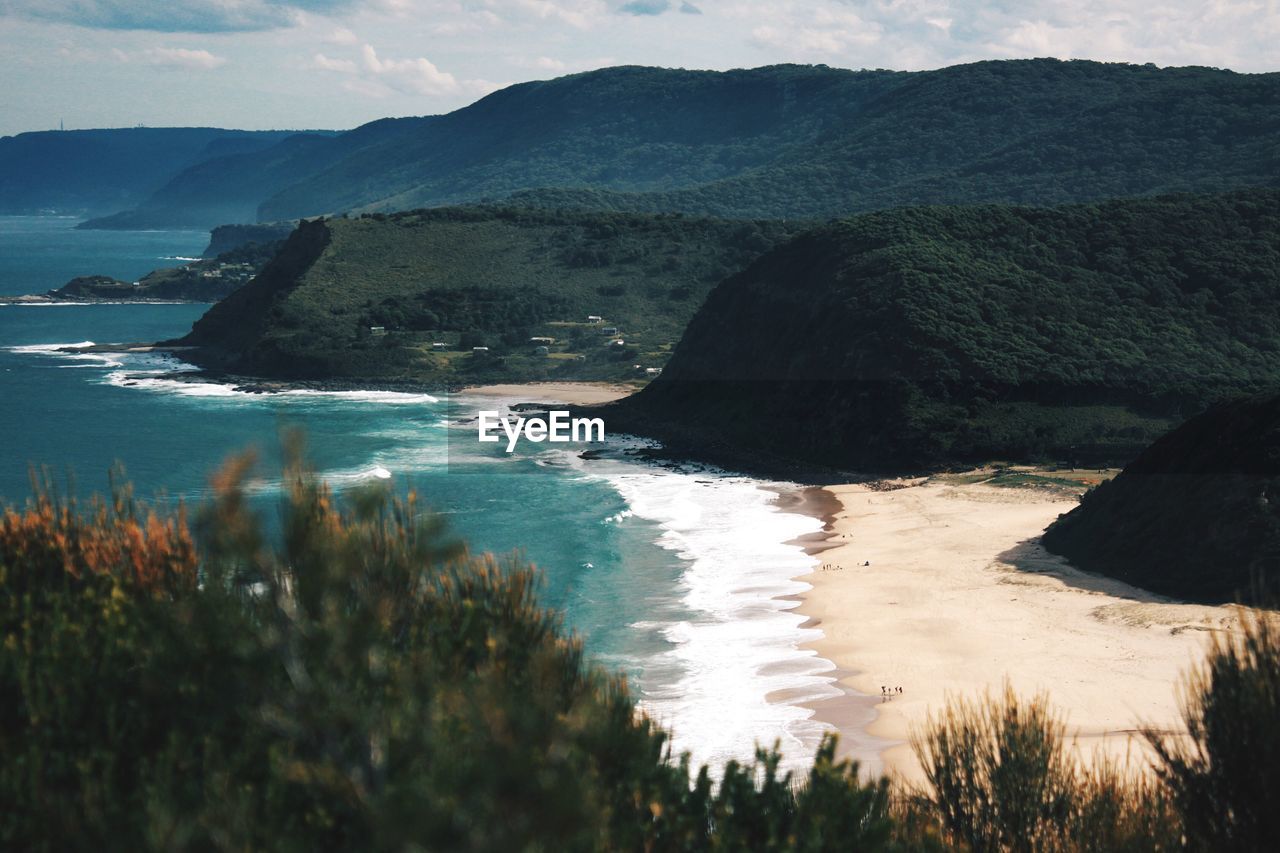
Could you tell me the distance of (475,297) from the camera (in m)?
139

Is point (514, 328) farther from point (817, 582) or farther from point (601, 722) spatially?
point (601, 722)

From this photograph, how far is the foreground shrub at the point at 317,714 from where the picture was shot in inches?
538

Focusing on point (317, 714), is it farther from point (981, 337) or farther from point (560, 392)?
point (560, 392)

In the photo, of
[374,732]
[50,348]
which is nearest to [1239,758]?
[374,732]

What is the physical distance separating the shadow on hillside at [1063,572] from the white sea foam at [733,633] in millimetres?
8364

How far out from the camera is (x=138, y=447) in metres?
82.4

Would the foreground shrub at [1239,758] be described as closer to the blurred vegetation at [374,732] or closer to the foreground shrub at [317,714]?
the blurred vegetation at [374,732]

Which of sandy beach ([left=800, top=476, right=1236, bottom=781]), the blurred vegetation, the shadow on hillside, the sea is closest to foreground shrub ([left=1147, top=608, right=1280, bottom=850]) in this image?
the blurred vegetation

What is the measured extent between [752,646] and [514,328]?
9151 cm

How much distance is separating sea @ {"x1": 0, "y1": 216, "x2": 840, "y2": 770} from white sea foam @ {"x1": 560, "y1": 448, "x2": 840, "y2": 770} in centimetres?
10

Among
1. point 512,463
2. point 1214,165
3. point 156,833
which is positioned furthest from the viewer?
point 1214,165

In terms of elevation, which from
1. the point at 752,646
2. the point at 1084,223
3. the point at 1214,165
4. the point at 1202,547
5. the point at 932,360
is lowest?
the point at 752,646

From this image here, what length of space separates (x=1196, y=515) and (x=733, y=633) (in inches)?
722

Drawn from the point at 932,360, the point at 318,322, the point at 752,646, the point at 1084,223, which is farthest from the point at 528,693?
the point at 318,322
